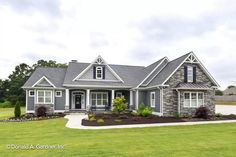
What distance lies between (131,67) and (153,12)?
18464 millimetres

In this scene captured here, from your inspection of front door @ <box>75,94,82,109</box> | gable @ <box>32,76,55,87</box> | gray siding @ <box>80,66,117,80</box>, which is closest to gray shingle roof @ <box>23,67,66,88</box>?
gable @ <box>32,76,55,87</box>

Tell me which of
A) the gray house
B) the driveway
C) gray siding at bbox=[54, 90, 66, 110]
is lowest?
the driveway

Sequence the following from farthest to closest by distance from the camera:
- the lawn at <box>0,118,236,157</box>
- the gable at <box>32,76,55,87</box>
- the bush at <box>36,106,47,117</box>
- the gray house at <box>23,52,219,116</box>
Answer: the gable at <box>32,76,55,87</box> → the bush at <box>36,106,47,117</box> → the gray house at <box>23,52,219,116</box> → the lawn at <box>0,118,236,157</box>

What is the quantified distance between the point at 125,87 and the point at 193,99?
855 centimetres

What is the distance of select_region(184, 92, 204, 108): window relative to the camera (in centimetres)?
Answer: 2508

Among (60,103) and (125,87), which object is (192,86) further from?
(60,103)

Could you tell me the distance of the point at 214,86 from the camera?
86.3ft

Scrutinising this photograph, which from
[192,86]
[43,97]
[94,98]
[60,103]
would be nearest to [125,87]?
[94,98]

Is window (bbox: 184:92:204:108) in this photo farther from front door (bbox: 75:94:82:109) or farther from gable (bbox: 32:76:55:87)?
gable (bbox: 32:76:55:87)

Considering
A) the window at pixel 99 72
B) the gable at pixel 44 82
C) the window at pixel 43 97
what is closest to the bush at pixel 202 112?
the window at pixel 99 72

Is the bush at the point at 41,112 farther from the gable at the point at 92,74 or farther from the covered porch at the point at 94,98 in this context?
the gable at the point at 92,74

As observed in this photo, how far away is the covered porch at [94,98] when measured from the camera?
101 ft

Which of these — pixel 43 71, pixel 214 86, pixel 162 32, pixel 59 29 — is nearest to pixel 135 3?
pixel 162 32

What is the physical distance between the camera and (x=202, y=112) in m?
23.7
